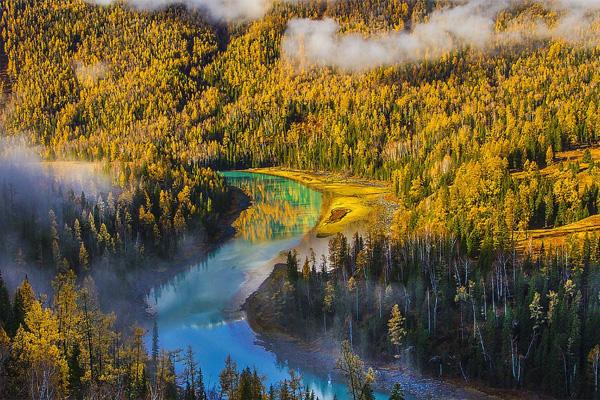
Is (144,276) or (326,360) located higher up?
(144,276)

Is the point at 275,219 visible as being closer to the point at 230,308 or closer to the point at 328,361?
the point at 230,308

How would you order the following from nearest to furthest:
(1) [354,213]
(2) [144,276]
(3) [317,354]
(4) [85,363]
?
(4) [85,363]
(3) [317,354]
(2) [144,276]
(1) [354,213]

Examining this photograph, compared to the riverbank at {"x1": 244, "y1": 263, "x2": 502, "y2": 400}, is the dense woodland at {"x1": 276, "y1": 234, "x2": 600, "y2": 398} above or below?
above

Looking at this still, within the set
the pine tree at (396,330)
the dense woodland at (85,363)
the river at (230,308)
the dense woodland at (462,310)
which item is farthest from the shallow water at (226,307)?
the pine tree at (396,330)

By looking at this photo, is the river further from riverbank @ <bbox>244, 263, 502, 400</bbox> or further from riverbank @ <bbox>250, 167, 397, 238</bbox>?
riverbank @ <bbox>250, 167, 397, 238</bbox>

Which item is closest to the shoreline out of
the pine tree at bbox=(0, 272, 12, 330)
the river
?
the river

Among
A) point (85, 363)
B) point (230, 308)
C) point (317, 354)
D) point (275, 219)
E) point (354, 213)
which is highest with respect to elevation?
point (354, 213)

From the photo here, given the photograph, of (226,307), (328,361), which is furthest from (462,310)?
(226,307)

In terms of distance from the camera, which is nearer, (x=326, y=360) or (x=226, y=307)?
(x=326, y=360)
